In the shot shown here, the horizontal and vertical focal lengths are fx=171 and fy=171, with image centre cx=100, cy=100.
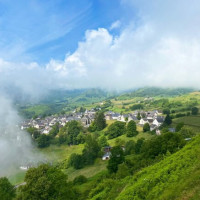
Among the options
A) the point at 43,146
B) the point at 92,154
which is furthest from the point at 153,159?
the point at 43,146

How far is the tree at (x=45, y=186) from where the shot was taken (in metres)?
22.4

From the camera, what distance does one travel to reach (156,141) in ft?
107

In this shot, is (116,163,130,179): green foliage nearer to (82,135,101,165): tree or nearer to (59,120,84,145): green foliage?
(82,135,101,165): tree

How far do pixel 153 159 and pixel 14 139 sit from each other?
65.2 meters

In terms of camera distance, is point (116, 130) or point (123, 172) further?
point (116, 130)

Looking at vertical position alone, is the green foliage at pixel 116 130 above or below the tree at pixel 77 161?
above

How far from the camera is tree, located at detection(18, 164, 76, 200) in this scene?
2239 centimetres

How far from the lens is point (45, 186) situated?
2250cm

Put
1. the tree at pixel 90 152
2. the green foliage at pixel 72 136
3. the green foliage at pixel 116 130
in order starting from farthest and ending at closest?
the green foliage at pixel 72 136
the green foliage at pixel 116 130
the tree at pixel 90 152

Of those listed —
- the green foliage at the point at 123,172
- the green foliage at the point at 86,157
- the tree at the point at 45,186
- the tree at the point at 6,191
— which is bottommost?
the green foliage at the point at 86,157

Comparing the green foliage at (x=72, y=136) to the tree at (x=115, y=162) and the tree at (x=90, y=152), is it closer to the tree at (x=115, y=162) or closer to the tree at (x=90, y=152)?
the tree at (x=90, y=152)

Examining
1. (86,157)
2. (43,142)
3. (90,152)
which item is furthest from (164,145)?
(43,142)

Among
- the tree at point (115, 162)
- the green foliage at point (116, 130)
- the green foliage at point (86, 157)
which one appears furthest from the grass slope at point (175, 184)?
the green foliage at point (116, 130)

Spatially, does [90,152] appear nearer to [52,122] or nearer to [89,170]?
[89,170]
